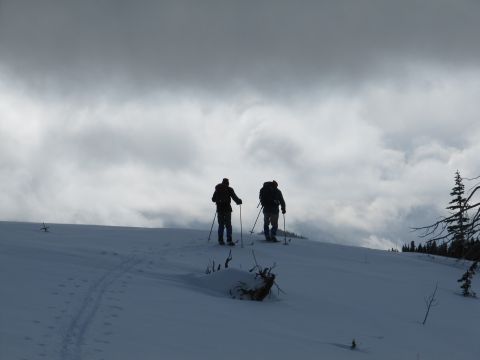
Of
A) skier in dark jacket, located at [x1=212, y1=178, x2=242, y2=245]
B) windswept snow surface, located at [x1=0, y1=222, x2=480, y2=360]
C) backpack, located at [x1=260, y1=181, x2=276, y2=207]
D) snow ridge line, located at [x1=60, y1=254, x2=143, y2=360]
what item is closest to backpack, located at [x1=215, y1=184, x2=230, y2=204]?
skier in dark jacket, located at [x1=212, y1=178, x2=242, y2=245]

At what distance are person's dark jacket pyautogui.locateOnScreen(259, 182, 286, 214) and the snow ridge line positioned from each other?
8492 mm

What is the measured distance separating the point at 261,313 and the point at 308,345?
161 centimetres

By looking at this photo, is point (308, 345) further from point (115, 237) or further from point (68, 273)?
point (115, 237)

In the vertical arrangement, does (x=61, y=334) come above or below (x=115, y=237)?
below

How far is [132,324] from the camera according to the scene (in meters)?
6.91

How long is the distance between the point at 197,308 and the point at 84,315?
1.86 metres

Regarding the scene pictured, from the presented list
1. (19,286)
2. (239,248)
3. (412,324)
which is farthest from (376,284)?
(19,286)

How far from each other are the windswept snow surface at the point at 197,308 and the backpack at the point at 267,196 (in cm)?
317

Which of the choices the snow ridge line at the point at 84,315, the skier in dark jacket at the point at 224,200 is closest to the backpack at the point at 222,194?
the skier in dark jacket at the point at 224,200

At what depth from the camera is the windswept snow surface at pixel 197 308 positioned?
6266mm

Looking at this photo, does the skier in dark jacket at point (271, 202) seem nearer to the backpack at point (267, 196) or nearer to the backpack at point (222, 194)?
the backpack at point (267, 196)

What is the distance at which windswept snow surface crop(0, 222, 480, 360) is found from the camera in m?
6.27

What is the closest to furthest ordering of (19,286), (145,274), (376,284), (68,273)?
(19,286) → (68,273) → (145,274) → (376,284)

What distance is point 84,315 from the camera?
6992 mm
